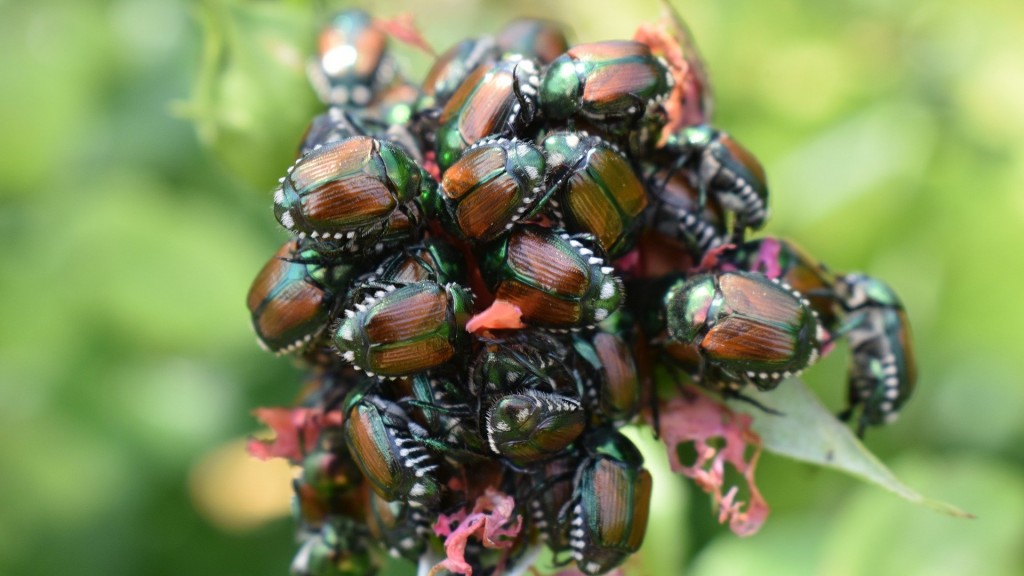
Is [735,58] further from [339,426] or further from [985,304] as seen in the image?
[339,426]

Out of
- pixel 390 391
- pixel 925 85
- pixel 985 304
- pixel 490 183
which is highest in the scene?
pixel 490 183

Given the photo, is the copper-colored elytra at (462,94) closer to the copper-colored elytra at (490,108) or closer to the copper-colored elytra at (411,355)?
the copper-colored elytra at (490,108)

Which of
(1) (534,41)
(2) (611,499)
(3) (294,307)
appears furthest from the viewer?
(1) (534,41)

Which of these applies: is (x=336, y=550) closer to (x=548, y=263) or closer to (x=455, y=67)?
(x=548, y=263)

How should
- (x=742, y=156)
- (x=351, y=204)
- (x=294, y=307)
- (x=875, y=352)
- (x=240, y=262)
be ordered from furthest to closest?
(x=240, y=262), (x=875, y=352), (x=742, y=156), (x=294, y=307), (x=351, y=204)

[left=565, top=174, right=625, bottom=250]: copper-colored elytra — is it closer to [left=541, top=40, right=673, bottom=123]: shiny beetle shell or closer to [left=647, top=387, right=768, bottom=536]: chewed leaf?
[left=541, top=40, right=673, bottom=123]: shiny beetle shell

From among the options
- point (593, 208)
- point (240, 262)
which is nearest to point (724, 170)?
point (593, 208)

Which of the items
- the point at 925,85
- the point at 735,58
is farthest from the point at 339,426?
the point at 925,85

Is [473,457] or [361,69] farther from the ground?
[361,69]

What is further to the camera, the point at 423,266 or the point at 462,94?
the point at 462,94
